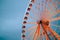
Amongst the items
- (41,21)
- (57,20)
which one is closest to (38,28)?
(41,21)

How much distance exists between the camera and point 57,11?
3.01 meters

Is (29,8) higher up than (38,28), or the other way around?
(29,8)

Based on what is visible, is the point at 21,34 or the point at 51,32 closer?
the point at 51,32

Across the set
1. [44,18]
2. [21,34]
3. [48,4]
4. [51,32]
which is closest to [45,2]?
[48,4]

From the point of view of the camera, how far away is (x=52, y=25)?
3.10 meters

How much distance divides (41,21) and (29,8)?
0.95 feet

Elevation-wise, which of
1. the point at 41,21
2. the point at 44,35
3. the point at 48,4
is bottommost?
the point at 44,35

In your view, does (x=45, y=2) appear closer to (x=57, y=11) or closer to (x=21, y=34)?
(x=57, y=11)

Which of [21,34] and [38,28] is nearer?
[38,28]

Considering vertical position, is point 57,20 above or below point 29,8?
below

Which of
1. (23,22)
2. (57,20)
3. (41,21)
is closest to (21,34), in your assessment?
(23,22)

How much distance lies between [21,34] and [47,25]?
51 centimetres

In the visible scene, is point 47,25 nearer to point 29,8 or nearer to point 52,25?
point 52,25

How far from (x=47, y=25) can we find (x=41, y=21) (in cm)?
12
